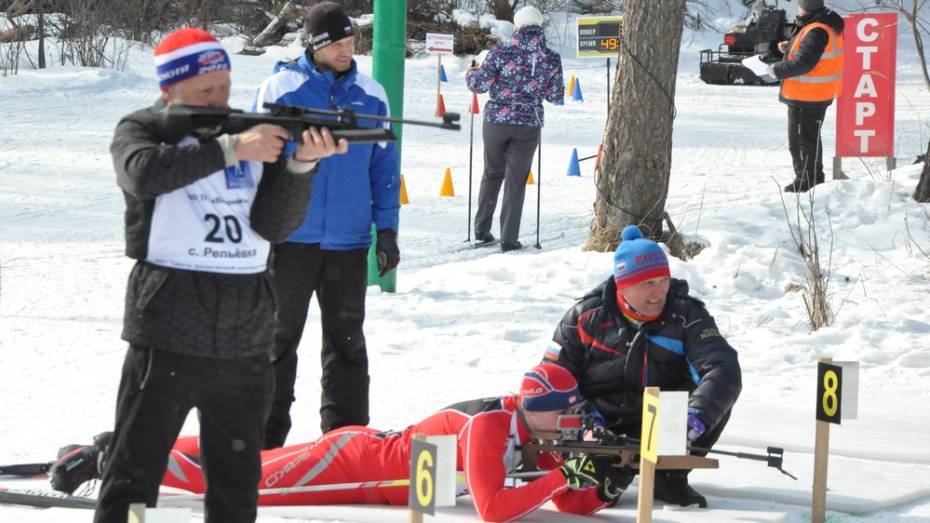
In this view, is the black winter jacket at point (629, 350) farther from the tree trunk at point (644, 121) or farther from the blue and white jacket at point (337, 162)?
the tree trunk at point (644, 121)

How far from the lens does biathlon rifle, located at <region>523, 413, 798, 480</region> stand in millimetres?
3969

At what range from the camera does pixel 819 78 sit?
10148 millimetres

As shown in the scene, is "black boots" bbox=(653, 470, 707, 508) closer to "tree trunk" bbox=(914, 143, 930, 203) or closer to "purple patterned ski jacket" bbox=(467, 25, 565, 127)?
"purple patterned ski jacket" bbox=(467, 25, 565, 127)

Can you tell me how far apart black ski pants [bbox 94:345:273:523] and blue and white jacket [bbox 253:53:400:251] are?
1678 millimetres

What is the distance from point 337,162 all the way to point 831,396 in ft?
6.53

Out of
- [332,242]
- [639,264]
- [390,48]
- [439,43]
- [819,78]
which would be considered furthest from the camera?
[439,43]

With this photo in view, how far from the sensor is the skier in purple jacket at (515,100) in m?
9.51

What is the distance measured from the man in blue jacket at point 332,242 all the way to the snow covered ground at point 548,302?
0.49 meters

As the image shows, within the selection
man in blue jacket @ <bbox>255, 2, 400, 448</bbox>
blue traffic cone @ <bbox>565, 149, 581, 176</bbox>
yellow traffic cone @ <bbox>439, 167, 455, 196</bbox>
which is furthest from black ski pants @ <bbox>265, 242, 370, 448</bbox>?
blue traffic cone @ <bbox>565, 149, 581, 176</bbox>

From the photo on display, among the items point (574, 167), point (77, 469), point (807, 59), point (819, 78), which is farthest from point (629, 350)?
point (574, 167)

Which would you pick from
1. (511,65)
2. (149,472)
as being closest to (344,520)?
(149,472)

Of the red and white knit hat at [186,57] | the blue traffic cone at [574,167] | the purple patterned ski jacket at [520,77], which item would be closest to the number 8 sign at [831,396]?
the red and white knit hat at [186,57]

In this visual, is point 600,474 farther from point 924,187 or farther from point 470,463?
point 924,187

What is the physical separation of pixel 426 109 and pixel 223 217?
1318 centimetres
